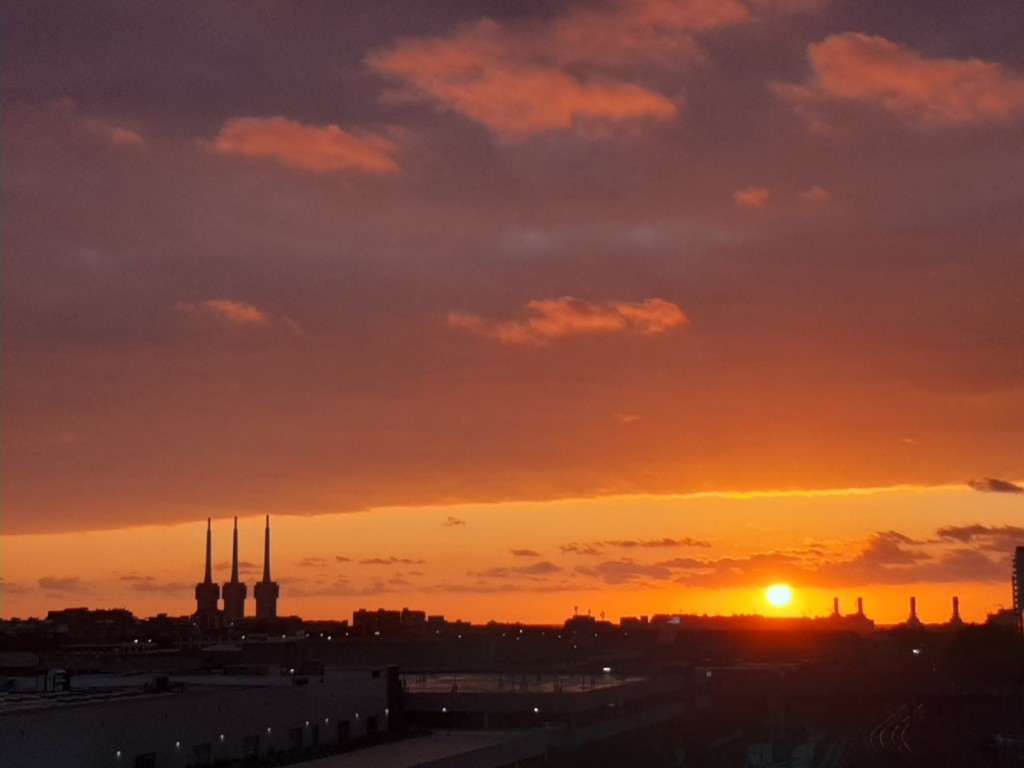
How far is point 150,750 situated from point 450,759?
62.9 ft

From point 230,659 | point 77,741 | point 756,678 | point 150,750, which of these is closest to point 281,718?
point 150,750

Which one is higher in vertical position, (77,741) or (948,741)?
(77,741)

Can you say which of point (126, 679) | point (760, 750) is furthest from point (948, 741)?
point (126, 679)

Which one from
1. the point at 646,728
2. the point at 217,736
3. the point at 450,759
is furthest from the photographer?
the point at 646,728

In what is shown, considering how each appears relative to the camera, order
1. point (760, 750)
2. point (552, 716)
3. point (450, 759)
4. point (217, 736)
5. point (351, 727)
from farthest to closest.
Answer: point (760, 750), point (552, 716), point (351, 727), point (450, 759), point (217, 736)

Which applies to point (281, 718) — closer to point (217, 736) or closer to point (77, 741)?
point (217, 736)

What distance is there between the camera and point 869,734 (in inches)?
7052

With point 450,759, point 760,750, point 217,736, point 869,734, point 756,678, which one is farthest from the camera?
point 869,734

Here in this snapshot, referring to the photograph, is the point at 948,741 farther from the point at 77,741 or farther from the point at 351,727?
the point at 77,741

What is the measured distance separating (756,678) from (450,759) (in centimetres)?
9103

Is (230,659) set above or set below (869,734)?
above

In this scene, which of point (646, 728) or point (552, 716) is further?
point (646, 728)

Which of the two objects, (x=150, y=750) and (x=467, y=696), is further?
(x=467, y=696)

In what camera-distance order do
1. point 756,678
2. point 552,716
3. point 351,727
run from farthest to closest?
point 756,678 < point 552,716 < point 351,727
